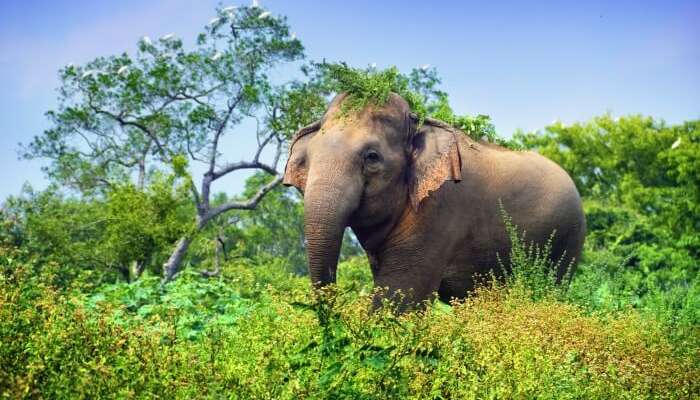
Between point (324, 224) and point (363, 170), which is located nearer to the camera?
point (324, 224)

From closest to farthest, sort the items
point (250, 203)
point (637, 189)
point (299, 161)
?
point (299, 161) → point (250, 203) → point (637, 189)

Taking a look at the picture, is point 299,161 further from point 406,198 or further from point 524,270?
point 524,270

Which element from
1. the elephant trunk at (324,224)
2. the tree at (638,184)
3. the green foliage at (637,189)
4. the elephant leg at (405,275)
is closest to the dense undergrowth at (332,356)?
the elephant trunk at (324,224)

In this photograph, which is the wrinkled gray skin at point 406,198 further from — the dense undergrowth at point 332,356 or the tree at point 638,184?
the tree at point 638,184

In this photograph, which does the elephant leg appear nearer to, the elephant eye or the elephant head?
the elephant head

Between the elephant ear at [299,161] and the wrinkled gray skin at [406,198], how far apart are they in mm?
10

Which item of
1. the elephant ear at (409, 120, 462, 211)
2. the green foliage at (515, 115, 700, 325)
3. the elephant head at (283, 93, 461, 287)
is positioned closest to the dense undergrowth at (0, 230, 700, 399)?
the elephant head at (283, 93, 461, 287)

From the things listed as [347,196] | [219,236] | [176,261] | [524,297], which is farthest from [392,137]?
[219,236]

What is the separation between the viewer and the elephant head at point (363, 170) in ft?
24.9

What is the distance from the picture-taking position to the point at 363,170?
26.1 ft

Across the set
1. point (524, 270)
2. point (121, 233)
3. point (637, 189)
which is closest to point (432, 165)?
point (524, 270)

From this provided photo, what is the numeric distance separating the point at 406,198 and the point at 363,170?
0.67 metres

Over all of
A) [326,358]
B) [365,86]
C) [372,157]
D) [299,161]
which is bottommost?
[326,358]

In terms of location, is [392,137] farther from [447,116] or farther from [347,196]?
[447,116]
